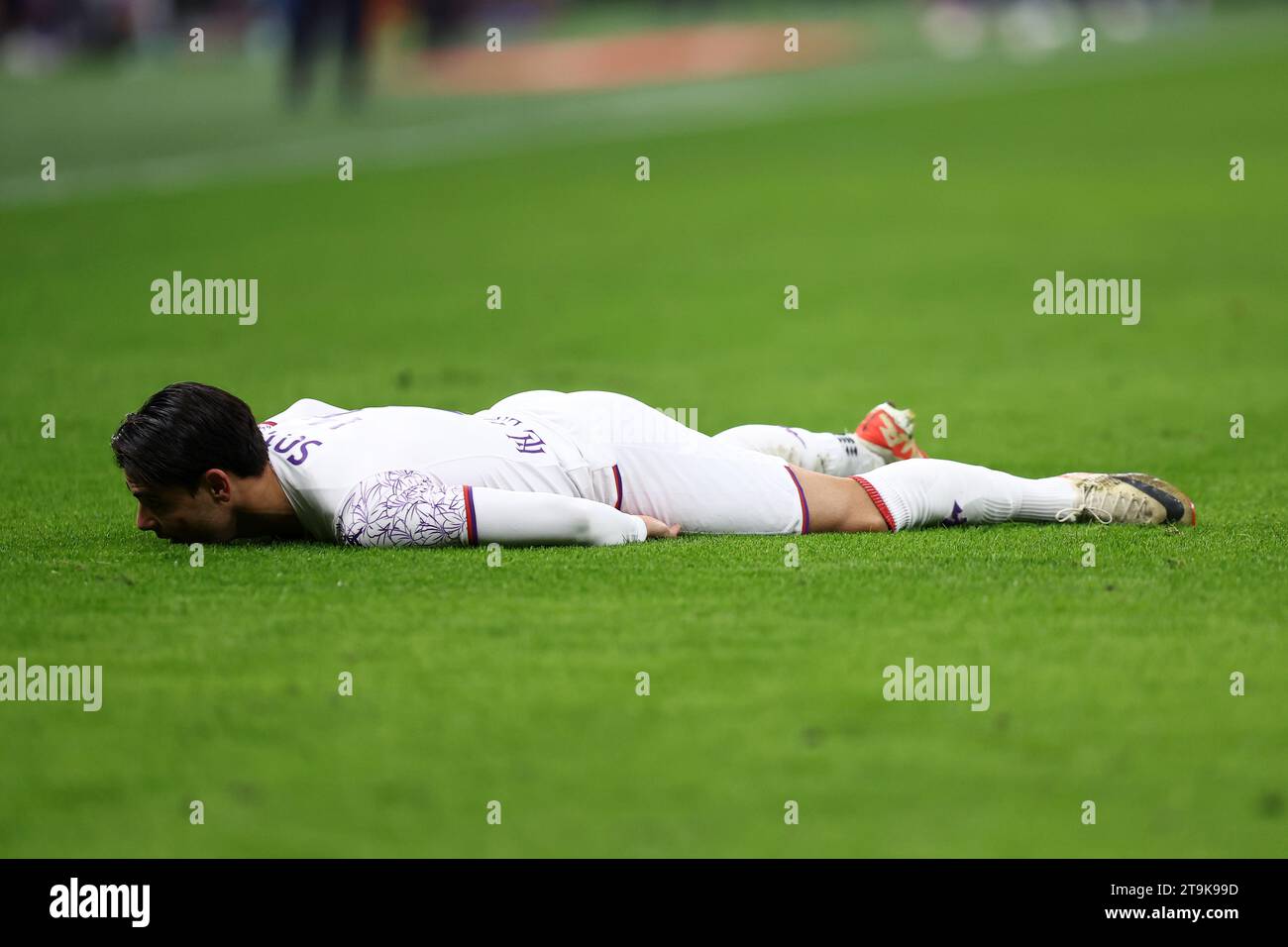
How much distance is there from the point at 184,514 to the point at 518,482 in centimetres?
119

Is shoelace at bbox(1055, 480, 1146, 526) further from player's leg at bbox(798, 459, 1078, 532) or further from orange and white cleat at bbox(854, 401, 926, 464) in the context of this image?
orange and white cleat at bbox(854, 401, 926, 464)

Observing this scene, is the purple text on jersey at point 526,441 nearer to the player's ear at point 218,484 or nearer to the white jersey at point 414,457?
the white jersey at point 414,457

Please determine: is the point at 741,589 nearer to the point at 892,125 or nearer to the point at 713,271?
the point at 713,271

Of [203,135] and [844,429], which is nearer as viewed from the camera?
[844,429]

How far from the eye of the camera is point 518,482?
20.8ft

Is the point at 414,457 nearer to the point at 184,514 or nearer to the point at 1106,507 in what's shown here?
the point at 184,514

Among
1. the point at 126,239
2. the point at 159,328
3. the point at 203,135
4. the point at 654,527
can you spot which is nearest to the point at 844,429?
the point at 654,527

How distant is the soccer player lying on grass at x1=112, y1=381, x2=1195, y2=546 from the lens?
6.18 metres

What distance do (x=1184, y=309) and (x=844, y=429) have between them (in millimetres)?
4993

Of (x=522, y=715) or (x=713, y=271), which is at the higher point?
(x=713, y=271)

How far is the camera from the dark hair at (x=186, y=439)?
20.0 feet

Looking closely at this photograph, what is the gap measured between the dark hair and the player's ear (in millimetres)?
23

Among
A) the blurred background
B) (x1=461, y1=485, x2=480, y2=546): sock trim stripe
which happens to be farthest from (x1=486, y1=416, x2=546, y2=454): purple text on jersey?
the blurred background
